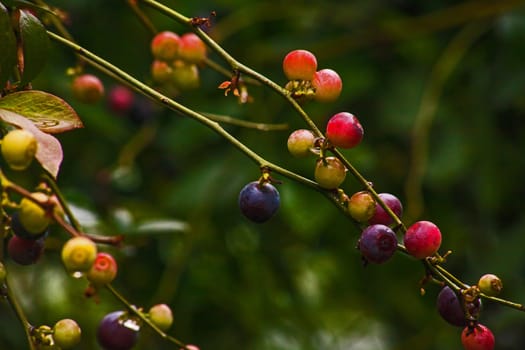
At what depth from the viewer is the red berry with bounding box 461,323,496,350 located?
0.54m

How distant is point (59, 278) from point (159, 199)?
0.29 metres

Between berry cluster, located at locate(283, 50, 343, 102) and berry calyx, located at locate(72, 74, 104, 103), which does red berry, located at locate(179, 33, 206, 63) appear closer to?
berry calyx, located at locate(72, 74, 104, 103)

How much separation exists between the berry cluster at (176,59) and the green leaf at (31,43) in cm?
17

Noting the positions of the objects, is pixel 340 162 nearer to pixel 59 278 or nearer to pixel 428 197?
pixel 428 197

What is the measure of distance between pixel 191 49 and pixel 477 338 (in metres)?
0.34

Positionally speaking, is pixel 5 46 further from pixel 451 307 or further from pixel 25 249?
pixel 451 307

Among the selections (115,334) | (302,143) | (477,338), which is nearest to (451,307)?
(477,338)

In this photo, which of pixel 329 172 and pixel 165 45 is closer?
pixel 329 172

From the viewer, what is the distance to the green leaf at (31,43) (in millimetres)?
580

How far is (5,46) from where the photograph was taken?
0.56 meters

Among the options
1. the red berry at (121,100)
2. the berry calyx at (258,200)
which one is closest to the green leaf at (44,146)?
the berry calyx at (258,200)

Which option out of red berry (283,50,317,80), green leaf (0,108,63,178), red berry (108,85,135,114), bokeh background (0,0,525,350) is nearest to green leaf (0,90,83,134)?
green leaf (0,108,63,178)

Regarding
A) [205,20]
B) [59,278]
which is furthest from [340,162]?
[59,278]

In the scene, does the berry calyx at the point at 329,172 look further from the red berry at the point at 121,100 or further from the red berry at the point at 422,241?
the red berry at the point at 121,100
